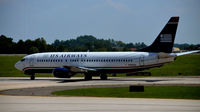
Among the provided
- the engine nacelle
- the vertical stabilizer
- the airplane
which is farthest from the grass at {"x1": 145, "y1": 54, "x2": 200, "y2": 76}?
the engine nacelle

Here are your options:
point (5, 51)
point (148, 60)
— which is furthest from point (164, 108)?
point (5, 51)

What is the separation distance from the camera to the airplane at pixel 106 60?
142 feet

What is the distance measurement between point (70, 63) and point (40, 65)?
4.38 m

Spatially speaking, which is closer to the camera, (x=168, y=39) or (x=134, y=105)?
(x=134, y=105)

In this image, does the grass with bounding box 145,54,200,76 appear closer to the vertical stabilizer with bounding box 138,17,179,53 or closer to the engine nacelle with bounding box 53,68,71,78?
the vertical stabilizer with bounding box 138,17,179,53

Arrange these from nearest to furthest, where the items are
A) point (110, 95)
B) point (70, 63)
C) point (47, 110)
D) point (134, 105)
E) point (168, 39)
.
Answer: point (47, 110) < point (134, 105) < point (110, 95) < point (168, 39) < point (70, 63)

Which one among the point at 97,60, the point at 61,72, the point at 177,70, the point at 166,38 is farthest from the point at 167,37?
the point at 177,70

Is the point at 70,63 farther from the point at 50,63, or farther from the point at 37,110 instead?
the point at 37,110

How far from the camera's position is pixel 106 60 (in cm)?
4644

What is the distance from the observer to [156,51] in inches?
1736

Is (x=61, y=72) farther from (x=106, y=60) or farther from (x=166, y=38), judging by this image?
(x=166, y=38)

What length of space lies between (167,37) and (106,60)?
8.17 metres

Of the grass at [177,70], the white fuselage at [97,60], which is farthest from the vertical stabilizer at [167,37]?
the grass at [177,70]

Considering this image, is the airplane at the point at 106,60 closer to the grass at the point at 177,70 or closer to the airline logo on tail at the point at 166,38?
the airline logo on tail at the point at 166,38
